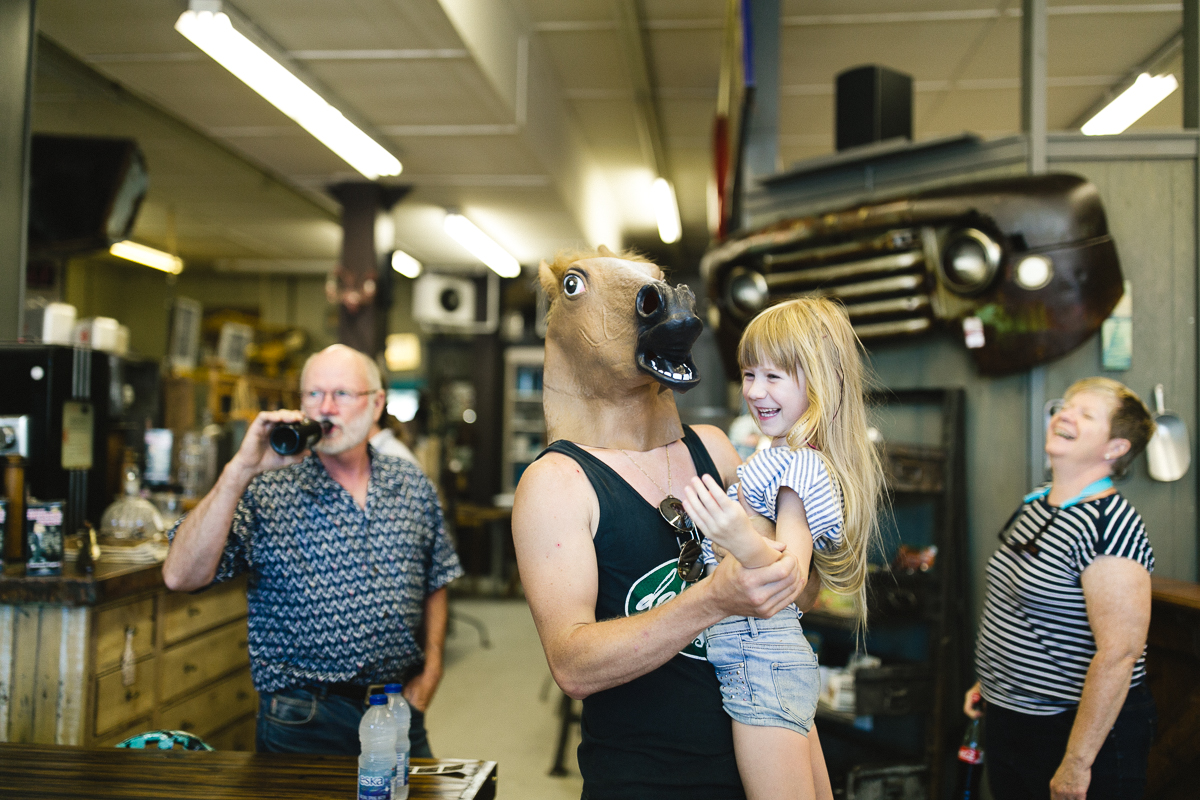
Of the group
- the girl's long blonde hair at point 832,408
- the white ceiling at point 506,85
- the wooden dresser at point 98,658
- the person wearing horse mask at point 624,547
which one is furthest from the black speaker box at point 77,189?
the girl's long blonde hair at point 832,408

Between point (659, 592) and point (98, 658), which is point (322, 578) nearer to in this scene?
point (98, 658)

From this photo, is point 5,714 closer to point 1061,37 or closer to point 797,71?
point 797,71

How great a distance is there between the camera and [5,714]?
7.62ft

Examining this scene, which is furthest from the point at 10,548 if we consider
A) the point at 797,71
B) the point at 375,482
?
the point at 797,71

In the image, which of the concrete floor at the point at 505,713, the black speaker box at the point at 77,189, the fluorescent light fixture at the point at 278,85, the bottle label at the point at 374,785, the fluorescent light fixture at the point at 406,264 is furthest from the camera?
the fluorescent light fixture at the point at 406,264

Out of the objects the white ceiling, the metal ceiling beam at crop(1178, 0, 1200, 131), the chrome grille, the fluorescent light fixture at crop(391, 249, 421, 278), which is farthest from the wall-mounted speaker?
the metal ceiling beam at crop(1178, 0, 1200, 131)

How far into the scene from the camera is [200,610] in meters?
3.00

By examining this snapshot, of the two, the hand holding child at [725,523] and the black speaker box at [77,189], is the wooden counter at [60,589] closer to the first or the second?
the hand holding child at [725,523]

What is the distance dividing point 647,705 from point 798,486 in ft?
1.35

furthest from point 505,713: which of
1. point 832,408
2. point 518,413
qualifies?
point 518,413

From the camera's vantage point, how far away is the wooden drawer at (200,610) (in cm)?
279

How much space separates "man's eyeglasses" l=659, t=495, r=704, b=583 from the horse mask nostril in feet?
0.97

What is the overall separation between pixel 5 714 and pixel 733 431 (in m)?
2.69

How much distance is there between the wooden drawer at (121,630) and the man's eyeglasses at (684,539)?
1962 millimetres
